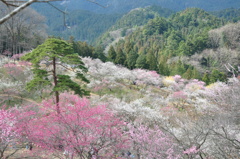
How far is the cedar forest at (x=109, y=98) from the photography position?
6.86 metres

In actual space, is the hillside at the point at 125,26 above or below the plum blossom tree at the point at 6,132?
above

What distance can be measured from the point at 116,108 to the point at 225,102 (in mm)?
5719

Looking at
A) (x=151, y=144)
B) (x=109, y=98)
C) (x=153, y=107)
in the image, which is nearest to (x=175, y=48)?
(x=109, y=98)

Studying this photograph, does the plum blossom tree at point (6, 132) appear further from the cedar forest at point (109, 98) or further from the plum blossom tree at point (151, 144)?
the plum blossom tree at point (151, 144)

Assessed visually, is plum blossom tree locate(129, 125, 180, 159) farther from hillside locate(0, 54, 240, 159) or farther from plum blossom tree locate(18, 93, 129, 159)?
plum blossom tree locate(18, 93, 129, 159)

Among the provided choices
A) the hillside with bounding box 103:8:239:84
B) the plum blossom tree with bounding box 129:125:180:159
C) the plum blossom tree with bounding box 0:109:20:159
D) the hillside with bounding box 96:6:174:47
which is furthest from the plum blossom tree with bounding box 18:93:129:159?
the hillside with bounding box 96:6:174:47

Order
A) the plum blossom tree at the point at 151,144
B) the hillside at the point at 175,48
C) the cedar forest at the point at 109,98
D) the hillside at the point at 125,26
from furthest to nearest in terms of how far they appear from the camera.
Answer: the hillside at the point at 125,26, the hillside at the point at 175,48, the plum blossom tree at the point at 151,144, the cedar forest at the point at 109,98

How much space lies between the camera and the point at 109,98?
1723 centimetres

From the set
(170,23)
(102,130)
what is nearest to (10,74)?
(102,130)

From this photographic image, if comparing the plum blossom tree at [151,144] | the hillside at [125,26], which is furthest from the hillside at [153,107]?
the hillside at [125,26]

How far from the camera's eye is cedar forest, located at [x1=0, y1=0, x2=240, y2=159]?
6.86 meters

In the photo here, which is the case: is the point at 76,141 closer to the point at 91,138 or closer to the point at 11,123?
the point at 91,138

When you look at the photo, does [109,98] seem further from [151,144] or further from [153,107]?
[151,144]

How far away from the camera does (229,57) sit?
42.3 m
